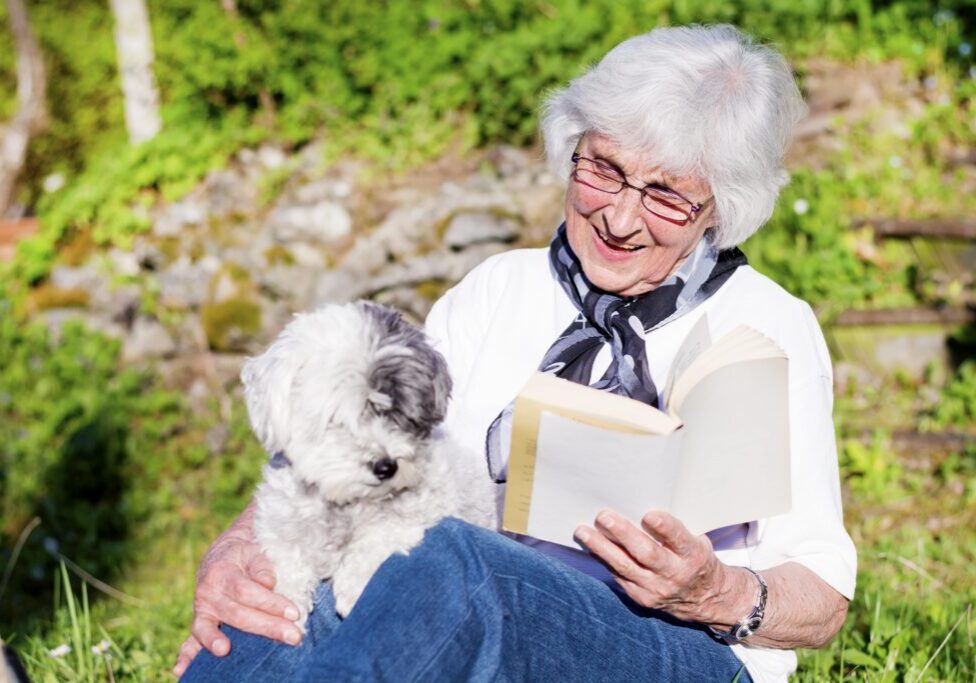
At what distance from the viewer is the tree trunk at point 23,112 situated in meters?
9.09

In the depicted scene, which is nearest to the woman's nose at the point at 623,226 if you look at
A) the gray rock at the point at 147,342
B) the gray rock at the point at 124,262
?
the gray rock at the point at 147,342

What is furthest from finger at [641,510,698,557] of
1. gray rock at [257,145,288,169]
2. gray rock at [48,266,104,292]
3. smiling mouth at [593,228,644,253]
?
gray rock at [48,266,104,292]

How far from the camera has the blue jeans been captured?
6.54 feet

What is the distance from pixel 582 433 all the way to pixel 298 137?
577 cm

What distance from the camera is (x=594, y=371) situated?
262 centimetres

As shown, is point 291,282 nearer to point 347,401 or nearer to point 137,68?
point 137,68

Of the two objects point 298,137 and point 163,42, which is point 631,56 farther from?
point 163,42

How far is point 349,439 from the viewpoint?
2.13 metres

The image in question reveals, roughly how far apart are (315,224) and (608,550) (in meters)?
4.92

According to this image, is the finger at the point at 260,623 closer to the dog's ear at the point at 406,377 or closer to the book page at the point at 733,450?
the dog's ear at the point at 406,377

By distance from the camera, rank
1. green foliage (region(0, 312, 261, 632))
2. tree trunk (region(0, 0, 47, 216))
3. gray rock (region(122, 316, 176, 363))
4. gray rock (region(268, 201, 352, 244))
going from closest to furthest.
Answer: green foliage (region(0, 312, 261, 632))
gray rock (region(268, 201, 352, 244))
gray rock (region(122, 316, 176, 363))
tree trunk (region(0, 0, 47, 216))

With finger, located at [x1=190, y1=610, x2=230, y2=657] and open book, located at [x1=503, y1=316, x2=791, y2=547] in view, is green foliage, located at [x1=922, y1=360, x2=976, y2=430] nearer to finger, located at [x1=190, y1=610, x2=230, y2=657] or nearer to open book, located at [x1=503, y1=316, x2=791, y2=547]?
open book, located at [x1=503, y1=316, x2=791, y2=547]

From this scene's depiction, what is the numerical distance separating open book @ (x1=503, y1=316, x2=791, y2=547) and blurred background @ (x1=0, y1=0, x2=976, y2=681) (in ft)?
6.58

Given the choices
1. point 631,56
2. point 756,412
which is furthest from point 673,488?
point 631,56
